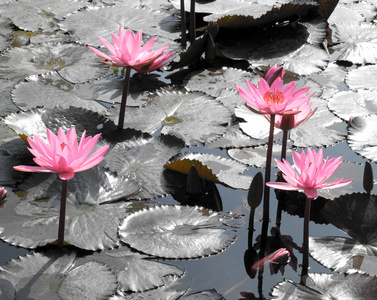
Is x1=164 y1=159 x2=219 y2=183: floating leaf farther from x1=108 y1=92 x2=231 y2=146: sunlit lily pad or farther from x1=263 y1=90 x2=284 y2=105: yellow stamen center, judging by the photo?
x1=263 y1=90 x2=284 y2=105: yellow stamen center

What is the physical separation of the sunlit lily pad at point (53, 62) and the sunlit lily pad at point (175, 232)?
4.30ft

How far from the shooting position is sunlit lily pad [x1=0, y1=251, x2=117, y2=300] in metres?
1.55

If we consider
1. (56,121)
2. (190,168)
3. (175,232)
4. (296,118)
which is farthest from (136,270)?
(56,121)

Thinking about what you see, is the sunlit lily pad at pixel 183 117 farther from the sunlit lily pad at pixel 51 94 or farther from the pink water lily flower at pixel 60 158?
the pink water lily flower at pixel 60 158

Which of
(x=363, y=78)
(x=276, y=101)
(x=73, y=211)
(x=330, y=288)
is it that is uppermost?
(x=276, y=101)

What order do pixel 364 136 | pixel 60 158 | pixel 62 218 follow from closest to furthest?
pixel 60 158, pixel 62 218, pixel 364 136

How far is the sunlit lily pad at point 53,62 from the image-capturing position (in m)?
3.01

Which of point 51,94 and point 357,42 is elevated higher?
point 357,42

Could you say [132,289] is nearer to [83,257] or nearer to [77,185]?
[83,257]

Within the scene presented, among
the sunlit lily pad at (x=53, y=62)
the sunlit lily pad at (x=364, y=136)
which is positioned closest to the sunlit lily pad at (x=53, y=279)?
the sunlit lily pad at (x=364, y=136)

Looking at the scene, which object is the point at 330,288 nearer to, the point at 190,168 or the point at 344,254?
the point at 344,254

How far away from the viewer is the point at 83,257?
1.76 metres

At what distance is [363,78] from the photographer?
307 centimetres

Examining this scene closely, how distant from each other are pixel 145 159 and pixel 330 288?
990 millimetres
